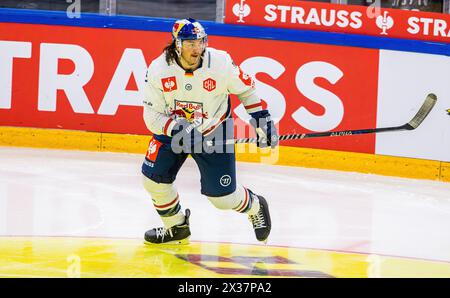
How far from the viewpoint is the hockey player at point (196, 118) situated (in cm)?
642

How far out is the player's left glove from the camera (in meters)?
6.49

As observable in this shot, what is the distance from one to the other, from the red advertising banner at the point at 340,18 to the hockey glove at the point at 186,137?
13.8ft

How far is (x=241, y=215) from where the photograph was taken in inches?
314

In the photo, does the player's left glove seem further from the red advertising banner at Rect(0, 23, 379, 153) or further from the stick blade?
the red advertising banner at Rect(0, 23, 379, 153)

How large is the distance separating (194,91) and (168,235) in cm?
99

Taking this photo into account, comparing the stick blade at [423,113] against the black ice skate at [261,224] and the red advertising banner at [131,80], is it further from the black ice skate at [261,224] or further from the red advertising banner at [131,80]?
the red advertising banner at [131,80]

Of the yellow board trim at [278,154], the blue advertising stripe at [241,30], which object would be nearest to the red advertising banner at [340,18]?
the blue advertising stripe at [241,30]

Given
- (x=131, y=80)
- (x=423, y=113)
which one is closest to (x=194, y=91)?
(x=423, y=113)

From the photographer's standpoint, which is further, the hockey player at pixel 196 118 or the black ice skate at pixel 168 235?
the black ice skate at pixel 168 235

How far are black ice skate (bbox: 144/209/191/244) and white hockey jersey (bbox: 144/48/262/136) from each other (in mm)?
683

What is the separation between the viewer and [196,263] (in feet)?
20.6

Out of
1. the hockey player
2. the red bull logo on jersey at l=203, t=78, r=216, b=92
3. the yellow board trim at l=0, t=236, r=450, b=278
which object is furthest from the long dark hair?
the yellow board trim at l=0, t=236, r=450, b=278
